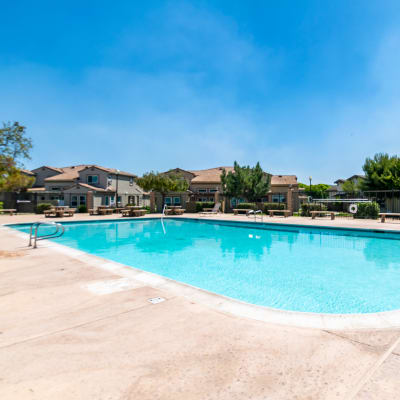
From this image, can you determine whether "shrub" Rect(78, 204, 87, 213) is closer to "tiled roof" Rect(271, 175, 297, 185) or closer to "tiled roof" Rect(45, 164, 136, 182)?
"tiled roof" Rect(45, 164, 136, 182)

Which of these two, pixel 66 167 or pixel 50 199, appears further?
pixel 66 167

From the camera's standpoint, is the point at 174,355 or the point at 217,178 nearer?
the point at 174,355

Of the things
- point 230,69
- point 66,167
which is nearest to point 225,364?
point 230,69

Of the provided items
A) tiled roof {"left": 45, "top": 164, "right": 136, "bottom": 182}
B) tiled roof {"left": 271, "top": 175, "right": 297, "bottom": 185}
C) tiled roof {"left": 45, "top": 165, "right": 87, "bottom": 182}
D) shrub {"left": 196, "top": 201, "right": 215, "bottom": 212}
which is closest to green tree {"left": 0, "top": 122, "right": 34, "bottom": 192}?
shrub {"left": 196, "top": 201, "right": 215, "bottom": 212}

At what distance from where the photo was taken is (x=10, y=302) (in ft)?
13.6

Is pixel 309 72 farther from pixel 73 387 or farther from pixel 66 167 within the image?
pixel 66 167

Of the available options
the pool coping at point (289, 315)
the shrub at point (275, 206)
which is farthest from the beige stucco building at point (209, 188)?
the pool coping at point (289, 315)

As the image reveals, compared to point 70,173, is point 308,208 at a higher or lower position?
lower

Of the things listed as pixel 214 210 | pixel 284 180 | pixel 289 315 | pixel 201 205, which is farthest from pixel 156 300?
pixel 284 180

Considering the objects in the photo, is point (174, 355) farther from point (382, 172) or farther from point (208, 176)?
point (208, 176)

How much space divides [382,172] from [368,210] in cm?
863

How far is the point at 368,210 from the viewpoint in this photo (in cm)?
2105

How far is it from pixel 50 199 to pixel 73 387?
35821mm

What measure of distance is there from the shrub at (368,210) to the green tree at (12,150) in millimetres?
23424
